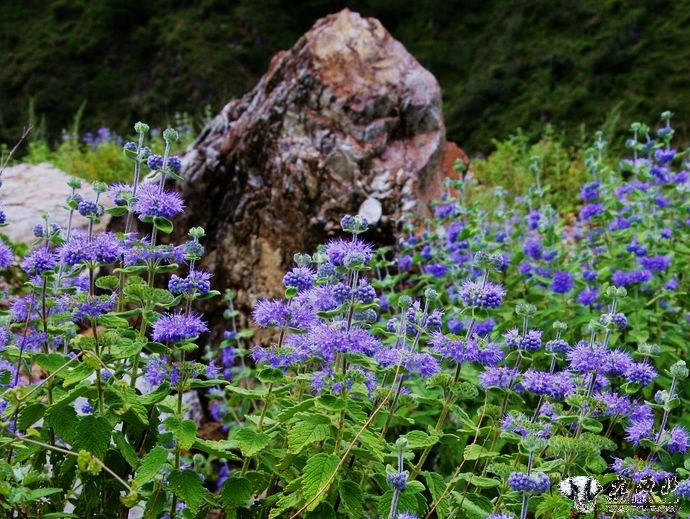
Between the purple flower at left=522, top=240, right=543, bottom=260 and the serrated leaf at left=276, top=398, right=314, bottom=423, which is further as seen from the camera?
the purple flower at left=522, top=240, right=543, bottom=260

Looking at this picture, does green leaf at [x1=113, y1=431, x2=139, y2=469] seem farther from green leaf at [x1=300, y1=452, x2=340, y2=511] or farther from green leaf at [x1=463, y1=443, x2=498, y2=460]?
green leaf at [x1=463, y1=443, x2=498, y2=460]

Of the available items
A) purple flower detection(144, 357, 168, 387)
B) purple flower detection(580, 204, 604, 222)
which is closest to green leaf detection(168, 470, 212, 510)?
purple flower detection(144, 357, 168, 387)

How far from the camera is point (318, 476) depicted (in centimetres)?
183

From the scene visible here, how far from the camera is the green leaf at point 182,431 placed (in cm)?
187

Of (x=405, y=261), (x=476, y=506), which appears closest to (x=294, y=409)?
(x=476, y=506)

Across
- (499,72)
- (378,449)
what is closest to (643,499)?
(378,449)

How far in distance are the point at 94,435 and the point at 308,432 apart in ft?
1.69

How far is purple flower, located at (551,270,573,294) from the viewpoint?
321 cm

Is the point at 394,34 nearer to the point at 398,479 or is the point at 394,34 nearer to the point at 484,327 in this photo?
the point at 484,327

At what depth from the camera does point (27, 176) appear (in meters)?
→ 6.55

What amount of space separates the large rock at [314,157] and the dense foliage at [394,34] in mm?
6691

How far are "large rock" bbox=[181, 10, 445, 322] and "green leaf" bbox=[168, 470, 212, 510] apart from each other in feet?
8.67

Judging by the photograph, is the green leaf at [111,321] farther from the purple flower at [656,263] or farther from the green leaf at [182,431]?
the purple flower at [656,263]

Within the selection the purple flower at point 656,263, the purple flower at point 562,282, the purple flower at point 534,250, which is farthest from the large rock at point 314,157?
the purple flower at point 656,263
